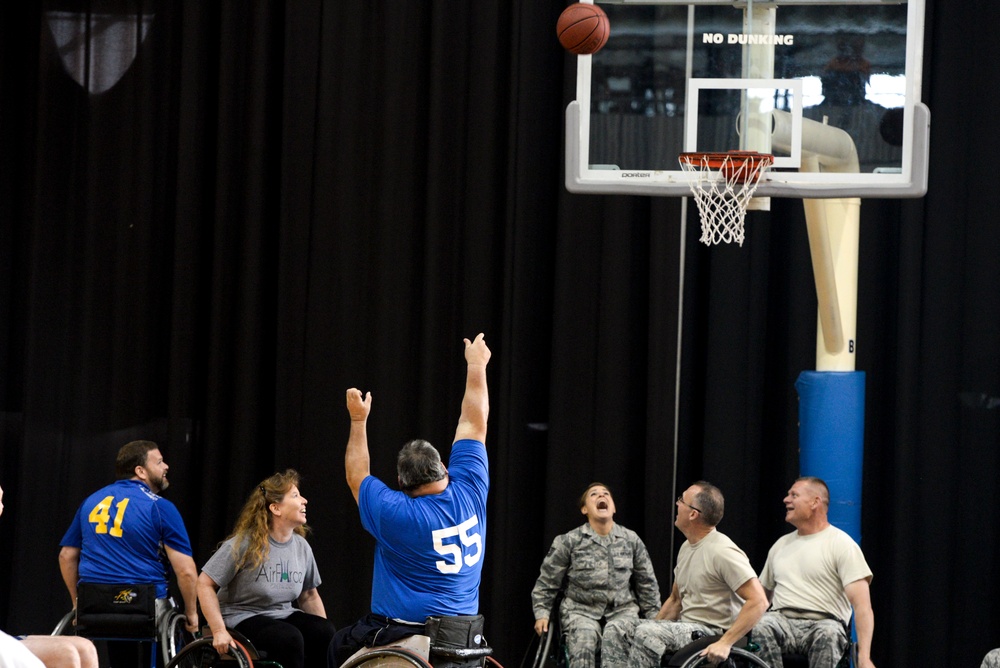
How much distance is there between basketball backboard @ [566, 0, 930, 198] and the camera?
17.8ft

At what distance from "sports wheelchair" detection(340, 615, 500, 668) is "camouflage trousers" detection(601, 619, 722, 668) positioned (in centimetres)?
124

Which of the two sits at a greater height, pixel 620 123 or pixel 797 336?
pixel 620 123

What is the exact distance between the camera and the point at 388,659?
13.8 ft

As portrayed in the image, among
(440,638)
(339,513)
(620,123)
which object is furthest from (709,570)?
(339,513)

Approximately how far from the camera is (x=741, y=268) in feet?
23.2

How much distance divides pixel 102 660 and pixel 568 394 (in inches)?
132

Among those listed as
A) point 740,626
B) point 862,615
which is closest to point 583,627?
point 740,626

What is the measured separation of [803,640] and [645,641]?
69 cm

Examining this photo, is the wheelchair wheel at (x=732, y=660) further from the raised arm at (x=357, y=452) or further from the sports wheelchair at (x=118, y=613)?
the sports wheelchair at (x=118, y=613)

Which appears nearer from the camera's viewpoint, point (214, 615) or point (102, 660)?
point (214, 615)

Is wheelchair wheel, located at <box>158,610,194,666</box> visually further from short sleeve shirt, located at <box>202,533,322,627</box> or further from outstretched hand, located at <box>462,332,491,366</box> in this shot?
outstretched hand, located at <box>462,332,491,366</box>

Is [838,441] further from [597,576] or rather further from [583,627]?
[583,627]

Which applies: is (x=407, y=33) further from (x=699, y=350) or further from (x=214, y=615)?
(x=214, y=615)

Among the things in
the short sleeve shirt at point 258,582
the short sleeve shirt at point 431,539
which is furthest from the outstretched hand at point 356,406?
the short sleeve shirt at point 258,582
